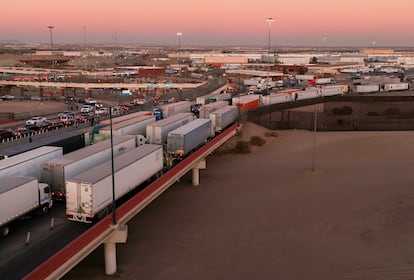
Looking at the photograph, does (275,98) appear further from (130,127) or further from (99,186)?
(99,186)

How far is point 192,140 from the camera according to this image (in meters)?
30.4

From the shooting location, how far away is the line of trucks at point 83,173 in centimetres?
1781

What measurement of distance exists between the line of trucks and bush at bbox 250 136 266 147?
18.7 meters

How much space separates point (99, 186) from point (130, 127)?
14336 mm

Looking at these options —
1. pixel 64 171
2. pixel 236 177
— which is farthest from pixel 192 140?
pixel 64 171

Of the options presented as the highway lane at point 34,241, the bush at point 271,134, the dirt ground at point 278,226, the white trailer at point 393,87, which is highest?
the white trailer at point 393,87

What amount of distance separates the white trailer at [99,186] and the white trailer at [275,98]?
40091mm

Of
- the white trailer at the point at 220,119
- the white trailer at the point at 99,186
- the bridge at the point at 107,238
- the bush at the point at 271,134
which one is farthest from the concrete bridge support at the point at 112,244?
the bush at the point at 271,134

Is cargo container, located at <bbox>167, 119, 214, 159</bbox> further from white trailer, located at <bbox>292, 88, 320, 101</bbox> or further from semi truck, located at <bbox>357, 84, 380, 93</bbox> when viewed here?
semi truck, located at <bbox>357, 84, 380, 93</bbox>

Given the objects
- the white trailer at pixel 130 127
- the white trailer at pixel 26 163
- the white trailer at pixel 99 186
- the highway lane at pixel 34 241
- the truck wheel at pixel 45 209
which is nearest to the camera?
the highway lane at pixel 34 241

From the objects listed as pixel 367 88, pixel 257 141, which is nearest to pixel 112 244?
pixel 257 141

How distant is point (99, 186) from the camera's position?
18.2 metres

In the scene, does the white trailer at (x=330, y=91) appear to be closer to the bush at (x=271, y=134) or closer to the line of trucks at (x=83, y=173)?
the bush at (x=271, y=134)

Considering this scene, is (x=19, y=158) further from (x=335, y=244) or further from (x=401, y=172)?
(x=401, y=172)
